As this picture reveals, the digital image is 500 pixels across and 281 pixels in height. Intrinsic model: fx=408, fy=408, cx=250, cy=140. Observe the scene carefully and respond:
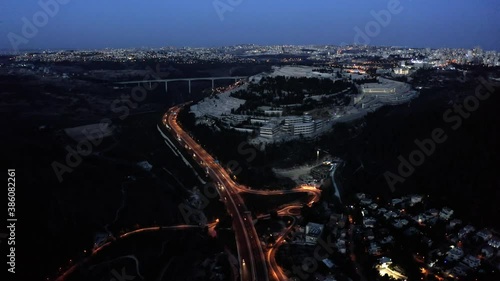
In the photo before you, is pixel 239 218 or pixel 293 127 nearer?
pixel 239 218

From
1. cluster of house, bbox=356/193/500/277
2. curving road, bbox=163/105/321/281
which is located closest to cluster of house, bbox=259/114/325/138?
curving road, bbox=163/105/321/281

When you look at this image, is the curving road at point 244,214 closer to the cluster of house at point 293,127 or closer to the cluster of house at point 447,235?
the cluster of house at point 447,235

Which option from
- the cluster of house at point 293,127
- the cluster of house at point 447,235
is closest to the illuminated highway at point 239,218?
the cluster of house at point 447,235

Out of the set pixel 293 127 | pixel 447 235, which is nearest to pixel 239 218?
pixel 447 235

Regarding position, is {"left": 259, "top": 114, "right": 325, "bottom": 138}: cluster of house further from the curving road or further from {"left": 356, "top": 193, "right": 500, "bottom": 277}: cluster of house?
{"left": 356, "top": 193, "right": 500, "bottom": 277}: cluster of house

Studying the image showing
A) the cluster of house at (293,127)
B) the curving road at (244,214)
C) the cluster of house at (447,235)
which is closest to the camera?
the cluster of house at (447,235)

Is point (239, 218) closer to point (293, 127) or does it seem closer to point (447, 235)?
point (447, 235)

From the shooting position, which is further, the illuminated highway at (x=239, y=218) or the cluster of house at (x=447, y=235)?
the illuminated highway at (x=239, y=218)

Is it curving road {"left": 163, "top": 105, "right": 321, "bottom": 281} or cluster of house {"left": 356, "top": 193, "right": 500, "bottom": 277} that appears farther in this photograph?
curving road {"left": 163, "top": 105, "right": 321, "bottom": 281}

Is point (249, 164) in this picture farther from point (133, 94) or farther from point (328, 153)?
point (133, 94)

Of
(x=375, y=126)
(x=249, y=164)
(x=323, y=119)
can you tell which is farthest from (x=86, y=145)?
(x=375, y=126)

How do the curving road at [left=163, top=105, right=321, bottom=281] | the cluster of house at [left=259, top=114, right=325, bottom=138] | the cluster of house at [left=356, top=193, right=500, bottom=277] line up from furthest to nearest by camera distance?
the cluster of house at [left=259, top=114, right=325, bottom=138]
the curving road at [left=163, top=105, right=321, bottom=281]
the cluster of house at [left=356, top=193, right=500, bottom=277]
